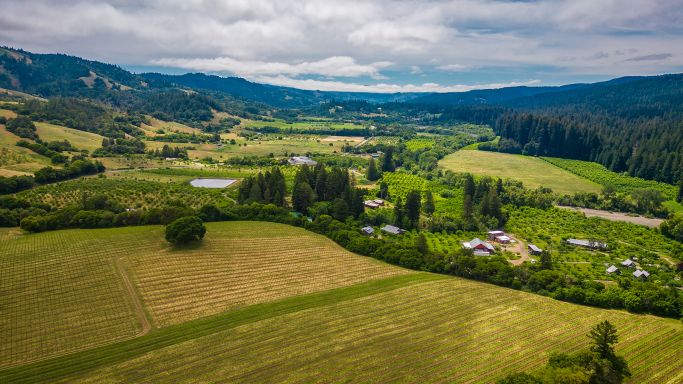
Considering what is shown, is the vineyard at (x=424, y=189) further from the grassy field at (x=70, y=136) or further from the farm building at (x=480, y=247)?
the grassy field at (x=70, y=136)

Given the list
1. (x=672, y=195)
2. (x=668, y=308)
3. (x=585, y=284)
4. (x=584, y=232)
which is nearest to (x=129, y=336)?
(x=585, y=284)

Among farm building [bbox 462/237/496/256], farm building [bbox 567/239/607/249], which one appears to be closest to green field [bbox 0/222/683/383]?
farm building [bbox 462/237/496/256]

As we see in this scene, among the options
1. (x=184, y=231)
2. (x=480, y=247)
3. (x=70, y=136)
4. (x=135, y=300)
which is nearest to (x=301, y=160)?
(x=70, y=136)

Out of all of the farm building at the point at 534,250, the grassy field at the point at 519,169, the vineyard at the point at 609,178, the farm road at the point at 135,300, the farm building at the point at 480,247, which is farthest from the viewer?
the grassy field at the point at 519,169

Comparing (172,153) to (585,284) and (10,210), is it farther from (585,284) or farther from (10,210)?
(585,284)

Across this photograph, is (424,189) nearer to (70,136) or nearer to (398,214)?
(398,214)

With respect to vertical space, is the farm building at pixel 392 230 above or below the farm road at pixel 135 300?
below

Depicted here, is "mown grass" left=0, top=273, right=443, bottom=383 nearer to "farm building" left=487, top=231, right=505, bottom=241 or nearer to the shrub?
the shrub

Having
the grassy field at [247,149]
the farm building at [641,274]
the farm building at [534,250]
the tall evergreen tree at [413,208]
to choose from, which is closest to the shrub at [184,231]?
the tall evergreen tree at [413,208]
